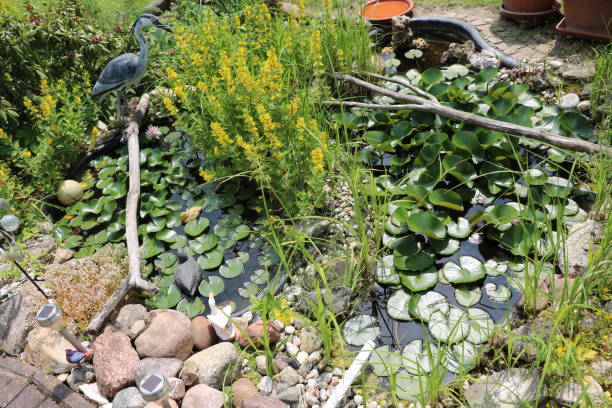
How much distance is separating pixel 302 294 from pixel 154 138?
2200mm

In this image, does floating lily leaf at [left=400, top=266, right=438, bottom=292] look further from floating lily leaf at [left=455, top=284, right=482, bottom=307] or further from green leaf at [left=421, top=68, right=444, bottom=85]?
green leaf at [left=421, top=68, right=444, bottom=85]

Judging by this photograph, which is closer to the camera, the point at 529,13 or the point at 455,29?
the point at 529,13

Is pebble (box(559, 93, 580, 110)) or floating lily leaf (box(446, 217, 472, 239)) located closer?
floating lily leaf (box(446, 217, 472, 239))

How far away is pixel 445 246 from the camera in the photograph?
2.86m

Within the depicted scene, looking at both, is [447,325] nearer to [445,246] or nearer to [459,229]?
[445,246]

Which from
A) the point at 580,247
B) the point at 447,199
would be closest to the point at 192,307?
the point at 447,199

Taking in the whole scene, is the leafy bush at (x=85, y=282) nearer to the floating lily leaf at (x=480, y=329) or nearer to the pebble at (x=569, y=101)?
the floating lily leaf at (x=480, y=329)

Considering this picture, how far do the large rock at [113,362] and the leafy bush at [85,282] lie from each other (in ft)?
1.13

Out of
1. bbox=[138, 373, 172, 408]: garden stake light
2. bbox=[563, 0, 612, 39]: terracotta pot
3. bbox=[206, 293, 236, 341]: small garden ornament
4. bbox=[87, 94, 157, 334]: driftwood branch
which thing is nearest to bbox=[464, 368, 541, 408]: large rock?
bbox=[206, 293, 236, 341]: small garden ornament

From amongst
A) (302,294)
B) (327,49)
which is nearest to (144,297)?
(302,294)

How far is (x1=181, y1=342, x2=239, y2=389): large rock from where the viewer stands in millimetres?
2307

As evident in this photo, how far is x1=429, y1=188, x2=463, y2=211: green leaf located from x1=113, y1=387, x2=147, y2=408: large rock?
1963 mm

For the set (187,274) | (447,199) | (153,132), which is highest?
(153,132)

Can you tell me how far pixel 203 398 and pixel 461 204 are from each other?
1.88 metres
